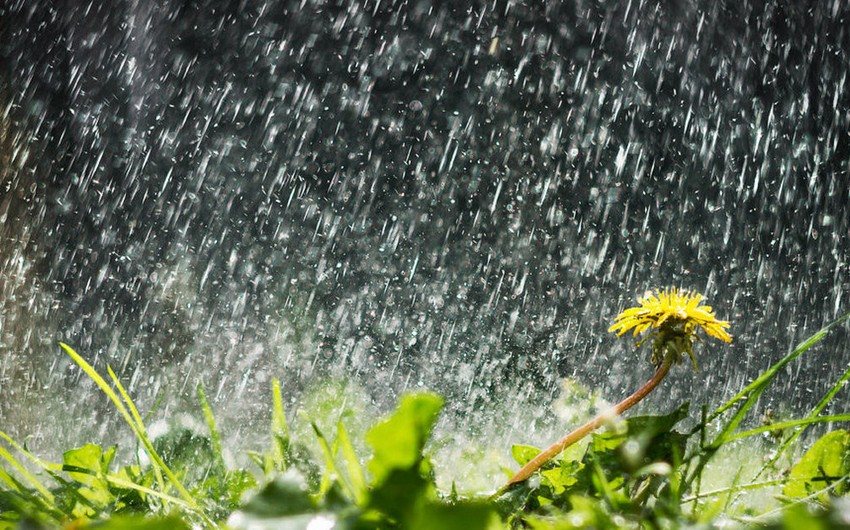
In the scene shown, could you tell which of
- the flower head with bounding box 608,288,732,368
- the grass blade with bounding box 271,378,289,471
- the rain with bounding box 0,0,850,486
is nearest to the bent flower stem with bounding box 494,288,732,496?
the flower head with bounding box 608,288,732,368

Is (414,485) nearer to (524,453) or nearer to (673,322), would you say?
(524,453)

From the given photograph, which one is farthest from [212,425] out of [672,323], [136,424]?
[672,323]

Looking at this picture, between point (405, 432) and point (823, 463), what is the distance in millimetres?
235

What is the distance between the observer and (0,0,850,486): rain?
162 centimetres

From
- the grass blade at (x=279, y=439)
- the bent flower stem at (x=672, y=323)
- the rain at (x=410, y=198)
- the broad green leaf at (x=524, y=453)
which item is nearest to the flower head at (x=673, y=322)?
the bent flower stem at (x=672, y=323)

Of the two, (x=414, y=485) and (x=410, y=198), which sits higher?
(x=410, y=198)

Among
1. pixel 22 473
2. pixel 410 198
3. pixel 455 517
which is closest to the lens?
pixel 455 517

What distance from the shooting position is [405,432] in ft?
0.45

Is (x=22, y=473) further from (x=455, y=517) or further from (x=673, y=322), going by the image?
(x=673, y=322)

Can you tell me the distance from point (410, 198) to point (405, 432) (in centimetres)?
468

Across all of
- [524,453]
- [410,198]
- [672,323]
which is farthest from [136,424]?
[410,198]

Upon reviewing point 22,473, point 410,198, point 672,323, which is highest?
point 410,198

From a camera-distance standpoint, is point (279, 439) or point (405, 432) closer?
point (405, 432)

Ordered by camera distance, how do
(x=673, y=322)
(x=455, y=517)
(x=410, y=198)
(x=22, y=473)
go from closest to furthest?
(x=455, y=517) → (x=22, y=473) → (x=673, y=322) → (x=410, y=198)
